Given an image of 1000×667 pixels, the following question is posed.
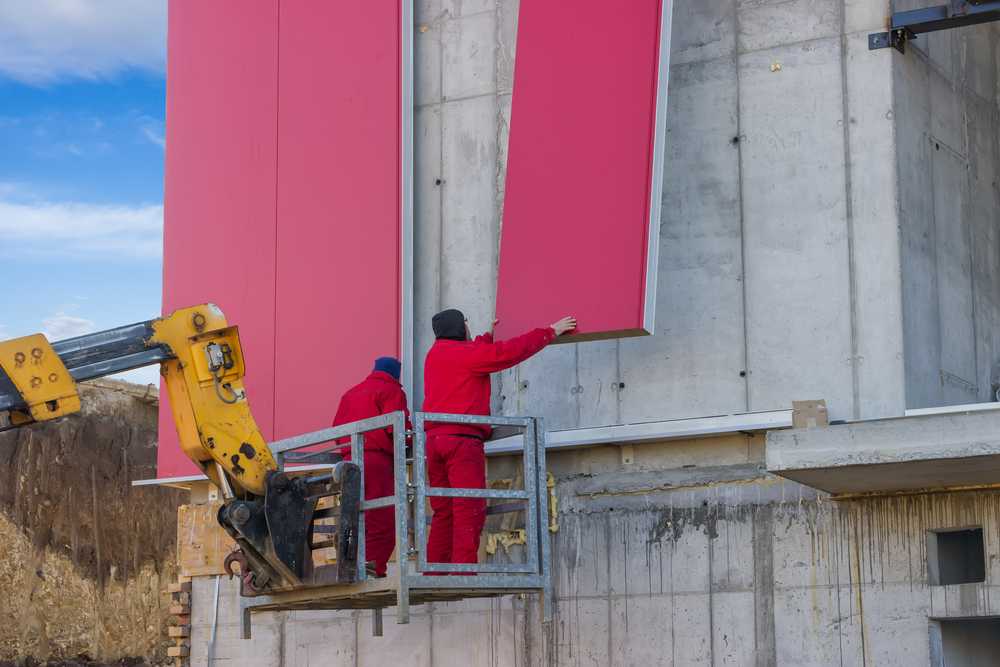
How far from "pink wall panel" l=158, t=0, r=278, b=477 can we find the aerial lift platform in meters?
2.91

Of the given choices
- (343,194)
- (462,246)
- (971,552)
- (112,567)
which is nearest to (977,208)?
(971,552)

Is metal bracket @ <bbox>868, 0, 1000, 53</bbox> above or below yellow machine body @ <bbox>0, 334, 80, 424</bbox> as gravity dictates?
above

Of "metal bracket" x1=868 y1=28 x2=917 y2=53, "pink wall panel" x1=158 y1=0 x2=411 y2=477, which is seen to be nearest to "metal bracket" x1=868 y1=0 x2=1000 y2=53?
"metal bracket" x1=868 y1=28 x2=917 y2=53

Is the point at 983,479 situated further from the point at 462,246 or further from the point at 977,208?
the point at 462,246

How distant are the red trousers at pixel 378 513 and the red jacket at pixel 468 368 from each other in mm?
553

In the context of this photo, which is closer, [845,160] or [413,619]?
[845,160]

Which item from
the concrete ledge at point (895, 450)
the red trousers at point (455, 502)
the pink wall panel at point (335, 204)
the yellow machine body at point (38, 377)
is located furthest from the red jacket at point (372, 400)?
the concrete ledge at point (895, 450)

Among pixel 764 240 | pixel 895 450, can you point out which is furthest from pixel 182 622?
pixel 895 450

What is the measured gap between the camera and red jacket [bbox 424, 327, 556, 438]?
394 inches

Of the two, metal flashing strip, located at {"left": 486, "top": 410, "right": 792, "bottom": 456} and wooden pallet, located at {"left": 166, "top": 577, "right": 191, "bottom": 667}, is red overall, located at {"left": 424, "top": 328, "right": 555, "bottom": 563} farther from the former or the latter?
wooden pallet, located at {"left": 166, "top": 577, "right": 191, "bottom": 667}

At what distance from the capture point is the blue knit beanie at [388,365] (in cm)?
1089

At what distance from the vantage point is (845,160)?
10.7 meters

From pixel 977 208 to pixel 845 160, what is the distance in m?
1.96

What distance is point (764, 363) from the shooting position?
10695mm
